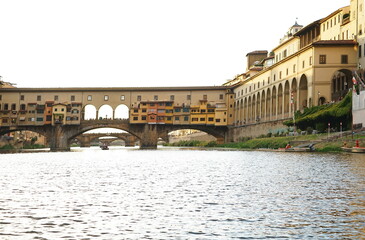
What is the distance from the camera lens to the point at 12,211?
37.5 feet

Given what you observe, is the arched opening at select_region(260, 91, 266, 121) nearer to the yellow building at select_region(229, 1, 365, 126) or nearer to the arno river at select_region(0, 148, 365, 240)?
the yellow building at select_region(229, 1, 365, 126)

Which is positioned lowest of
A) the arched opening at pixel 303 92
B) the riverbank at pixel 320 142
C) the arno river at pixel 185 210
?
the arno river at pixel 185 210

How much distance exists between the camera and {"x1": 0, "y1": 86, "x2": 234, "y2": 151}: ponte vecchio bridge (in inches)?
3777

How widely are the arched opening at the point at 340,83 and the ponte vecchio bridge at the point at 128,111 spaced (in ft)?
110

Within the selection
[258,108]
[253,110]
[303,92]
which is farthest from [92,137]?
[303,92]

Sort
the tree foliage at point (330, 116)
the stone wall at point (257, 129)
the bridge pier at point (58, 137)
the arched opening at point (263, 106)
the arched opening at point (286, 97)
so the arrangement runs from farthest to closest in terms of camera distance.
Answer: the bridge pier at point (58, 137) < the arched opening at point (263, 106) < the arched opening at point (286, 97) < the stone wall at point (257, 129) < the tree foliage at point (330, 116)

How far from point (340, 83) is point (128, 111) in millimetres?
45665

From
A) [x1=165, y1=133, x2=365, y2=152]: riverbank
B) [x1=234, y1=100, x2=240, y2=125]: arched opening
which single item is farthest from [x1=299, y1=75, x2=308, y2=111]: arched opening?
[x1=234, y1=100, x2=240, y2=125]: arched opening

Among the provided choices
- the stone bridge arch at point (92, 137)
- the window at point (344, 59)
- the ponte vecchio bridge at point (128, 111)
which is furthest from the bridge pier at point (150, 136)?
the window at point (344, 59)

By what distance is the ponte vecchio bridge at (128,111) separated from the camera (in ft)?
315

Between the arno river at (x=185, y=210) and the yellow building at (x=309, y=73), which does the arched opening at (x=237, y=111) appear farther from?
the arno river at (x=185, y=210)

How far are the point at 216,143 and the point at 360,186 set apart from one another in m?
80.4

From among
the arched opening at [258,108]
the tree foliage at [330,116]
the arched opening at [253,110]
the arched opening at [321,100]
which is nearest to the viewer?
the tree foliage at [330,116]

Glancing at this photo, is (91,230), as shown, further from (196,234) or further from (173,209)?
(173,209)
